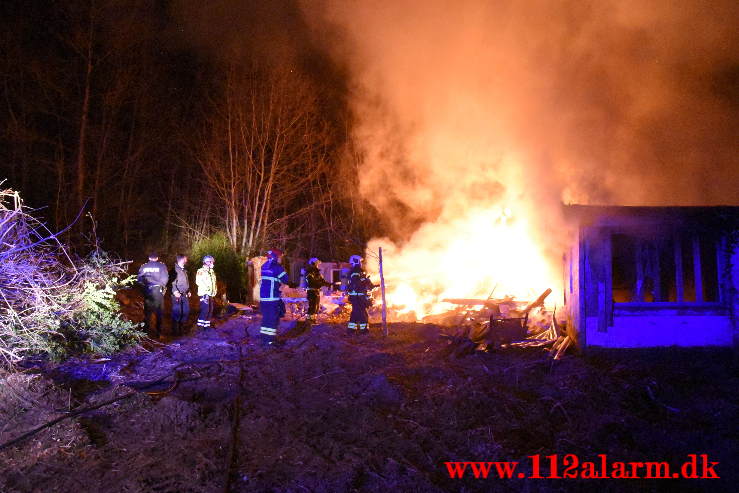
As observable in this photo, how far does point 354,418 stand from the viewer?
5.32m

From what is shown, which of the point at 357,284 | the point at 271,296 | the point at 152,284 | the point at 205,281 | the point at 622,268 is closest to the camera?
the point at 271,296

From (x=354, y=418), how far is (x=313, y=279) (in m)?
6.81

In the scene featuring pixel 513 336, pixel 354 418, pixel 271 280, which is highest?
pixel 271 280

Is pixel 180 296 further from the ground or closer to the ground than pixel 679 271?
closer to the ground

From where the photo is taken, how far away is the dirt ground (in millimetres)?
3996

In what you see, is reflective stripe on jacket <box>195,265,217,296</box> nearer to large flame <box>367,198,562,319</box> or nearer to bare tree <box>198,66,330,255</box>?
large flame <box>367,198,562,319</box>

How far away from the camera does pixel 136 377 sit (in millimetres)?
6934

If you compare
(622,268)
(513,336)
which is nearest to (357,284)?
(513,336)

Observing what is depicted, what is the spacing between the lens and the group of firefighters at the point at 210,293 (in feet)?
29.5

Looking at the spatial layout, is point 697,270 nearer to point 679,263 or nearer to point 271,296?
point 679,263

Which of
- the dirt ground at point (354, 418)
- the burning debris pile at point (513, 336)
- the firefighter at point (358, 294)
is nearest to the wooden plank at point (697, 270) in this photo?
the dirt ground at point (354, 418)

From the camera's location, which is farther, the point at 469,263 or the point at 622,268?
the point at 469,263

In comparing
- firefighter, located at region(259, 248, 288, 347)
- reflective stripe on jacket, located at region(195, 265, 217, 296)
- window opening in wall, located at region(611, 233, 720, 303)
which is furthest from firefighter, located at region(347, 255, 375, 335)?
window opening in wall, located at region(611, 233, 720, 303)

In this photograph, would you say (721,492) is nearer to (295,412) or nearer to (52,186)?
(295,412)
